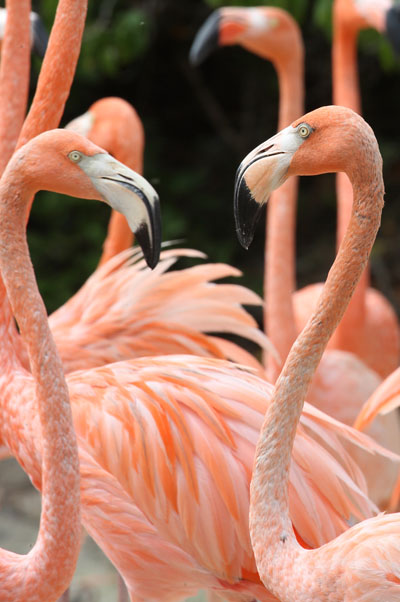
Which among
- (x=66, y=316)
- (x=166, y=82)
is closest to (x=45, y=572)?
(x=66, y=316)

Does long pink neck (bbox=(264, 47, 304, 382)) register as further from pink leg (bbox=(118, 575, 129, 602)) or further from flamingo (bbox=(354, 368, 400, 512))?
pink leg (bbox=(118, 575, 129, 602))

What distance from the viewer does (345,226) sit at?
375cm

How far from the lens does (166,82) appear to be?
7.00 meters

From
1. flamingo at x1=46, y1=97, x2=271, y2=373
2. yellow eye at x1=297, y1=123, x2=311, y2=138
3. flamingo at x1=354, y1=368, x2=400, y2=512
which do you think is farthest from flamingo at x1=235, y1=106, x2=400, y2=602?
flamingo at x1=46, y1=97, x2=271, y2=373

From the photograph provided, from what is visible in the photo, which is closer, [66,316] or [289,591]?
[289,591]

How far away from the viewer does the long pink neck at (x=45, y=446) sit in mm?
2154

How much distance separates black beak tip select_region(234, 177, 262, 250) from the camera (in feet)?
6.41

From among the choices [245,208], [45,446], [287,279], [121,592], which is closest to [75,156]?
[245,208]

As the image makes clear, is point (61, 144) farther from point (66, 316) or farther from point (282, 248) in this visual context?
point (282, 248)

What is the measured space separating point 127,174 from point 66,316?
1.15 m

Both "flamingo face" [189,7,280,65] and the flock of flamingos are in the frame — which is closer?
the flock of flamingos

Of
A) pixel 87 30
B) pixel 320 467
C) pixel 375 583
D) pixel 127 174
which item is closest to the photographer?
pixel 375 583

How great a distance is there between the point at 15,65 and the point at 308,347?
152cm

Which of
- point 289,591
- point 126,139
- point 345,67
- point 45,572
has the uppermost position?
point 345,67
